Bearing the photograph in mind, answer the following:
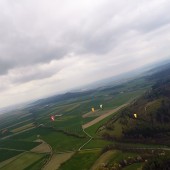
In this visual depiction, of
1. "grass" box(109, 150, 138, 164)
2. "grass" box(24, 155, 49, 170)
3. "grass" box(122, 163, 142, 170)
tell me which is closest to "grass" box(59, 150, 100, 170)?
"grass" box(109, 150, 138, 164)

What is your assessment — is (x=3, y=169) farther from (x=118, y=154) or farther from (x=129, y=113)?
(x=129, y=113)

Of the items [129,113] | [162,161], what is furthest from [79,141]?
[162,161]

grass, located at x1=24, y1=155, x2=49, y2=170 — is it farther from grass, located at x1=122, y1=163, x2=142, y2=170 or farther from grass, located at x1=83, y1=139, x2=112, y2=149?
grass, located at x1=122, y1=163, x2=142, y2=170

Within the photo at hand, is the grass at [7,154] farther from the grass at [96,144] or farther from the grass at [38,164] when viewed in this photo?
the grass at [96,144]

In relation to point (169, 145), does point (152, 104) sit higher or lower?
higher

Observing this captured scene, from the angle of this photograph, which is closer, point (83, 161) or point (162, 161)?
point (162, 161)

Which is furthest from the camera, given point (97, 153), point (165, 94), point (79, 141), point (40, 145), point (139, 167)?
point (165, 94)

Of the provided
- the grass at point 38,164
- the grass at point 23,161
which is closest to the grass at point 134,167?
the grass at point 38,164
